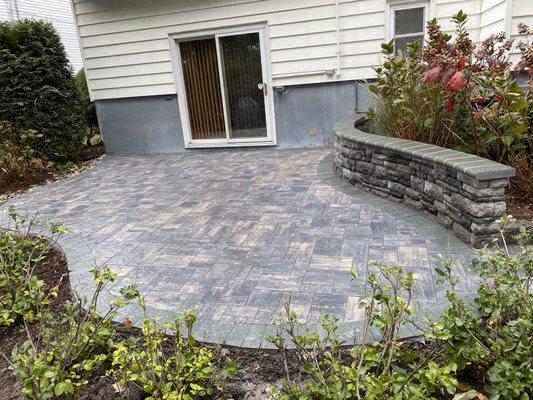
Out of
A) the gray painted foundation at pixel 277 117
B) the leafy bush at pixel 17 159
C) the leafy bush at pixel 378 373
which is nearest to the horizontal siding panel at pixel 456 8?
the gray painted foundation at pixel 277 117

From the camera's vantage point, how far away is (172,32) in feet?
23.1

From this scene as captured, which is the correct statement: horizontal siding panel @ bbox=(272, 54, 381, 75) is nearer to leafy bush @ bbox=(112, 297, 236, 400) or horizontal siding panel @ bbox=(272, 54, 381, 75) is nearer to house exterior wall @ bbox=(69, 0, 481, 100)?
house exterior wall @ bbox=(69, 0, 481, 100)

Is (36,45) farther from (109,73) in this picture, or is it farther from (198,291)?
(198,291)

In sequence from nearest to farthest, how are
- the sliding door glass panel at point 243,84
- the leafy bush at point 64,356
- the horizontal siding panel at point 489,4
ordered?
the leafy bush at point 64,356 < the horizontal siding panel at point 489,4 < the sliding door glass panel at point 243,84

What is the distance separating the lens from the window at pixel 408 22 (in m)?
6.26

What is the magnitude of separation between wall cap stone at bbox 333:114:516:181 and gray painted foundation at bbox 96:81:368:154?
1.80 meters

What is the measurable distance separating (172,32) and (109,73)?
1512mm

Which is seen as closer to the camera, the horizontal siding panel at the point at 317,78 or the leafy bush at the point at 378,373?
the leafy bush at the point at 378,373

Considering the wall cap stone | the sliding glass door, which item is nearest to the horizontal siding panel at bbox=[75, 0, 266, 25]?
the sliding glass door

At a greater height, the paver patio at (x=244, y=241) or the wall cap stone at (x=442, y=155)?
the wall cap stone at (x=442, y=155)

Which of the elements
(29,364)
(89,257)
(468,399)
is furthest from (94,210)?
(468,399)

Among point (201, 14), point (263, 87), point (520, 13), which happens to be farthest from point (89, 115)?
point (520, 13)

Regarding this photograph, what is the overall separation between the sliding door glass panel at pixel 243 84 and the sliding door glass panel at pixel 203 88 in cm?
18

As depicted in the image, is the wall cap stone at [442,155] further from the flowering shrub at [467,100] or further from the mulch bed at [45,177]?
the mulch bed at [45,177]
